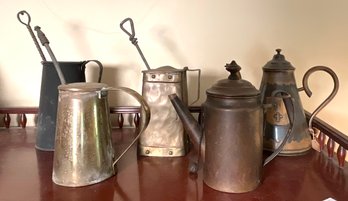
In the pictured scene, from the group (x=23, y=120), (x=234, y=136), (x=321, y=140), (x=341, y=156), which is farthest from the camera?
(x=23, y=120)

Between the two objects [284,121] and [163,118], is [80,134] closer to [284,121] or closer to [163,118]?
[163,118]

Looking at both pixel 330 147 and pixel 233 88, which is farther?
pixel 330 147

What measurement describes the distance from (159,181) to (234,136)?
19 cm

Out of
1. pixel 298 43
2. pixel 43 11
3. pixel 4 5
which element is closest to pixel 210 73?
pixel 298 43

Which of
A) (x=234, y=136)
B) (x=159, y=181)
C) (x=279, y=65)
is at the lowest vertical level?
(x=159, y=181)

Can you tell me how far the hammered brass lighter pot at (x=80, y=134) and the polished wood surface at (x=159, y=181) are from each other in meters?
0.02

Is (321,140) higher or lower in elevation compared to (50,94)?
lower

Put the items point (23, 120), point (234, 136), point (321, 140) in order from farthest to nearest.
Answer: point (23, 120)
point (321, 140)
point (234, 136)

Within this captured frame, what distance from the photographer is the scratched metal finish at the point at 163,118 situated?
77 cm

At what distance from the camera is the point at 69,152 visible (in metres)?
0.63

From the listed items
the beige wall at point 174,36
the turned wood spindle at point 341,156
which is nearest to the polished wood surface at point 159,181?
the turned wood spindle at point 341,156

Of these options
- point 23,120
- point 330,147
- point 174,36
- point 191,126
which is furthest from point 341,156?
point 23,120

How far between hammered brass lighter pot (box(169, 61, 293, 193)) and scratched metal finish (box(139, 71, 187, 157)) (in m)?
0.15

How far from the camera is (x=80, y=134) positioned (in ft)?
2.06
